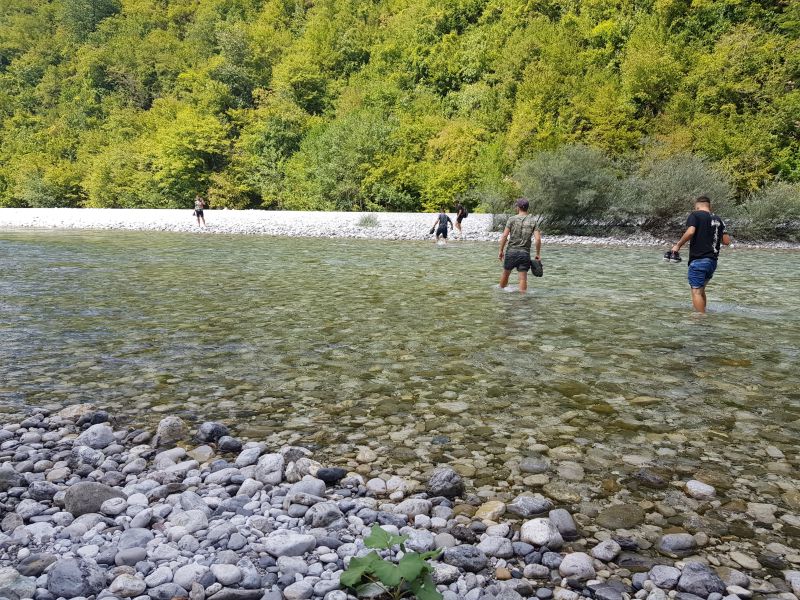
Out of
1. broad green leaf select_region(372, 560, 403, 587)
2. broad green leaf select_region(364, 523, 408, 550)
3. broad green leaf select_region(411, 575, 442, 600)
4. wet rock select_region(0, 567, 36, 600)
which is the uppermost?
broad green leaf select_region(364, 523, 408, 550)

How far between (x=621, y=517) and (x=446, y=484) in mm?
1180

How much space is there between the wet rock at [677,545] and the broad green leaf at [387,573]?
65.5 inches

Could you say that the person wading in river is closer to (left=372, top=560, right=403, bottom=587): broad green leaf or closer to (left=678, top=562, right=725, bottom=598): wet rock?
(left=678, top=562, right=725, bottom=598): wet rock

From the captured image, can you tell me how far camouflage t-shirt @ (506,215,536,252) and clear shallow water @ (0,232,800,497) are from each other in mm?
1187

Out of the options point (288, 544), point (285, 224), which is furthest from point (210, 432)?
point (285, 224)

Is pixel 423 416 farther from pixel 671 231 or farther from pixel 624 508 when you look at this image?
pixel 671 231

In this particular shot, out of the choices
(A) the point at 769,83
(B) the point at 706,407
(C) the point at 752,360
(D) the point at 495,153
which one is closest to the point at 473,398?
(B) the point at 706,407

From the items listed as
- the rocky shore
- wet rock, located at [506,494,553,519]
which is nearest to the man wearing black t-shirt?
the rocky shore

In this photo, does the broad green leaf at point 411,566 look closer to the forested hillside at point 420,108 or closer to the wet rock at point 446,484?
the wet rock at point 446,484

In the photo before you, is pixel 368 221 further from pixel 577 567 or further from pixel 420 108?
pixel 577 567

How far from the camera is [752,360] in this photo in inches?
304

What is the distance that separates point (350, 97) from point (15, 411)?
74224 mm

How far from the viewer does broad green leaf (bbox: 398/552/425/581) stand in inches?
111

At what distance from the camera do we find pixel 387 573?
2.85 meters
